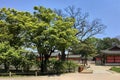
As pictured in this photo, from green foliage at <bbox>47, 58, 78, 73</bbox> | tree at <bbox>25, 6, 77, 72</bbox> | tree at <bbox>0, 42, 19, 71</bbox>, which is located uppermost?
tree at <bbox>25, 6, 77, 72</bbox>

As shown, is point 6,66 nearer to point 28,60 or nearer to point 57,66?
point 28,60

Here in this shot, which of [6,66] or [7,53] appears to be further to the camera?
[6,66]

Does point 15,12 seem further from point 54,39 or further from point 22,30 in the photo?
point 54,39

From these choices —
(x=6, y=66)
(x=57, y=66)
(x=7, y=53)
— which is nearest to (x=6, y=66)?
(x=6, y=66)

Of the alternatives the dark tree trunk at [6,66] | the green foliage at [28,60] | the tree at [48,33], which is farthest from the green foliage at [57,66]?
the dark tree trunk at [6,66]

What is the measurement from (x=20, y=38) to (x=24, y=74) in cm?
486

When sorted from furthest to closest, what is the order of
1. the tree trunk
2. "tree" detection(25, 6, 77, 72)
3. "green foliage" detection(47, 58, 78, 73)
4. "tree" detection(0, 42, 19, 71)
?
"green foliage" detection(47, 58, 78, 73) < the tree trunk < "tree" detection(25, 6, 77, 72) < "tree" detection(0, 42, 19, 71)

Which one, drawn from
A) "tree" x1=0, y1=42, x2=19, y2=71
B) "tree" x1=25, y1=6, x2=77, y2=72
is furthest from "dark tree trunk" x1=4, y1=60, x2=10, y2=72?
"tree" x1=25, y1=6, x2=77, y2=72

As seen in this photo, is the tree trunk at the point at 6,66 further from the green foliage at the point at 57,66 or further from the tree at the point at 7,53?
the green foliage at the point at 57,66

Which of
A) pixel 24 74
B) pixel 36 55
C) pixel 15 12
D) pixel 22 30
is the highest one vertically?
pixel 15 12

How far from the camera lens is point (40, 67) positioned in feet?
124

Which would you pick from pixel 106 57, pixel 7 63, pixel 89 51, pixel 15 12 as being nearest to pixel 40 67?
pixel 7 63

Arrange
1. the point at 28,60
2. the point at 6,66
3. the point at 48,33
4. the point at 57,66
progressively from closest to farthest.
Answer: the point at 48,33
the point at 28,60
the point at 6,66
the point at 57,66

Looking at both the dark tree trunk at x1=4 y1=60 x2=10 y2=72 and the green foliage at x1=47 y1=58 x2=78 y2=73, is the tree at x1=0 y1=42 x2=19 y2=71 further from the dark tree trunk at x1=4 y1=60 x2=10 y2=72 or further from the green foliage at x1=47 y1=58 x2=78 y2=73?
the green foliage at x1=47 y1=58 x2=78 y2=73
